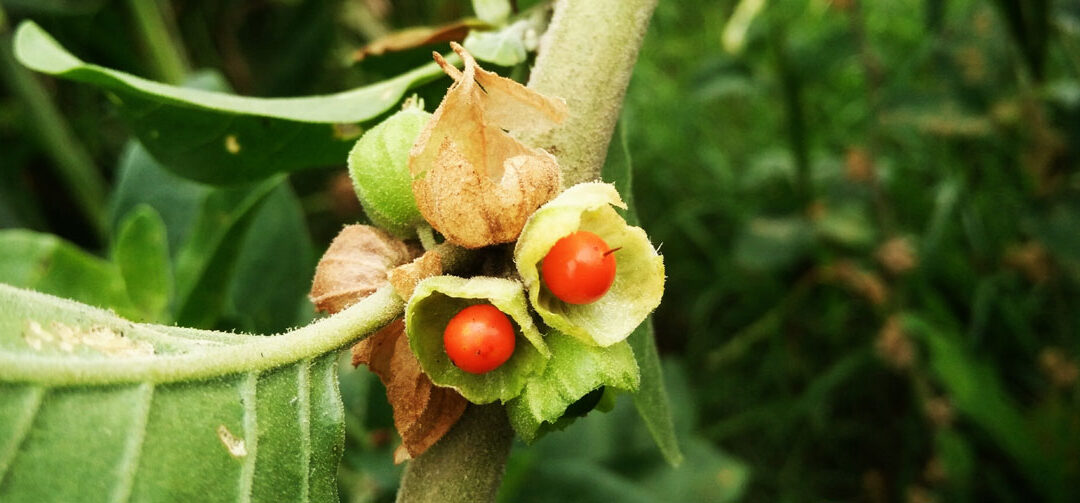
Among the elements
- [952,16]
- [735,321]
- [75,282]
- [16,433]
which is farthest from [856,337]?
[16,433]

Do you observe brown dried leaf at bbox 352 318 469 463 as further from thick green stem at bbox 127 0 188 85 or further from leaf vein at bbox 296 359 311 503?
thick green stem at bbox 127 0 188 85

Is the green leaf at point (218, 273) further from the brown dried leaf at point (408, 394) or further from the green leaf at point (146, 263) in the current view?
the brown dried leaf at point (408, 394)

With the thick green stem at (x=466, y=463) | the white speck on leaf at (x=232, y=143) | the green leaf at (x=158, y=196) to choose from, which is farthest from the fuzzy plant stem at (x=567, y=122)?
the green leaf at (x=158, y=196)

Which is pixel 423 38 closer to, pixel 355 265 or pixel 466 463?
pixel 355 265

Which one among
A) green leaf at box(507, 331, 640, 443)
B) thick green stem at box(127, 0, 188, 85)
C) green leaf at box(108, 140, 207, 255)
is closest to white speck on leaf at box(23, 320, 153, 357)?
green leaf at box(507, 331, 640, 443)

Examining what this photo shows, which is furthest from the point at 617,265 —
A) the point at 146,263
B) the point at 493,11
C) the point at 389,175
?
the point at 146,263

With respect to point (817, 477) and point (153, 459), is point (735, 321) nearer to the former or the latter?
point (817, 477)
